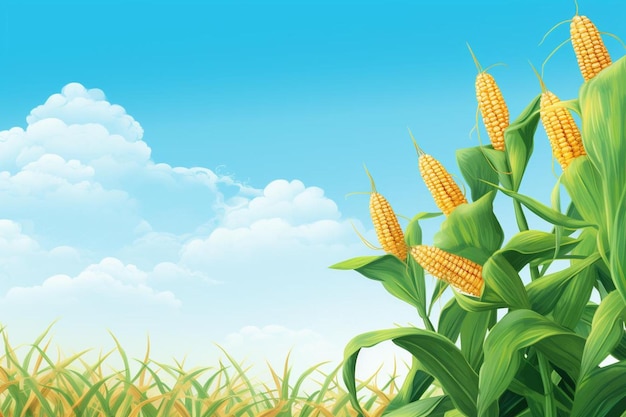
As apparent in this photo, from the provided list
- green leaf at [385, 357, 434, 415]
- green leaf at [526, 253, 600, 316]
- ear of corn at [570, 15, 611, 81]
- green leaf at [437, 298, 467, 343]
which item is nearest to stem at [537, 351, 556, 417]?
green leaf at [526, 253, 600, 316]

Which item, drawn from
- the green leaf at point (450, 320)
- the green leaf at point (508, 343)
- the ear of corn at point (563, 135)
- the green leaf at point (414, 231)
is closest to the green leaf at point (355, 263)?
the green leaf at point (414, 231)

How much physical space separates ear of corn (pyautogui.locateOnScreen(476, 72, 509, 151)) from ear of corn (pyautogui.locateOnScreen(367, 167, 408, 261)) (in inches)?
10.8

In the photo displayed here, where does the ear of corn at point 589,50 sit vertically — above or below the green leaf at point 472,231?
above

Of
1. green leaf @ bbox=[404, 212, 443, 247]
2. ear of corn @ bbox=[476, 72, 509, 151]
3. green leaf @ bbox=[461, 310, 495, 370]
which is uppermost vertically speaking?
ear of corn @ bbox=[476, 72, 509, 151]

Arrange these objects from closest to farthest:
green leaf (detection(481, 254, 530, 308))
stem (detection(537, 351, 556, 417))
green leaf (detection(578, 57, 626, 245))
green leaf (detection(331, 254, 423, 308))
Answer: green leaf (detection(578, 57, 626, 245)) → green leaf (detection(481, 254, 530, 308)) → stem (detection(537, 351, 556, 417)) → green leaf (detection(331, 254, 423, 308))

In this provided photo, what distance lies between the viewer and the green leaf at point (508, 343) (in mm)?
1221

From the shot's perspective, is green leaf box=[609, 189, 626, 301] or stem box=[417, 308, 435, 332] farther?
stem box=[417, 308, 435, 332]

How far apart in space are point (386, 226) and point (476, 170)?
0.26m

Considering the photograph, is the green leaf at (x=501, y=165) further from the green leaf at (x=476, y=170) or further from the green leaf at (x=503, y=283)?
the green leaf at (x=503, y=283)

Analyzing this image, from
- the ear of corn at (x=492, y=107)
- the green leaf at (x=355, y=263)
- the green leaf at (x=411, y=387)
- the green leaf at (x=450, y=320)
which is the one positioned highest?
the ear of corn at (x=492, y=107)

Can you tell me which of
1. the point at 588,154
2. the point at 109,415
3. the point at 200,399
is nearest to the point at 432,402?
the point at 588,154

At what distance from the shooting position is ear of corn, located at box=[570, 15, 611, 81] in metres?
1.34

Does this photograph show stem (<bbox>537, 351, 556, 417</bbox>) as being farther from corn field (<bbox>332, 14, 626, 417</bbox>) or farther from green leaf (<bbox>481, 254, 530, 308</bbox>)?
green leaf (<bbox>481, 254, 530, 308</bbox>)

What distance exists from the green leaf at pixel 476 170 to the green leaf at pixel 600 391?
0.45 metres
